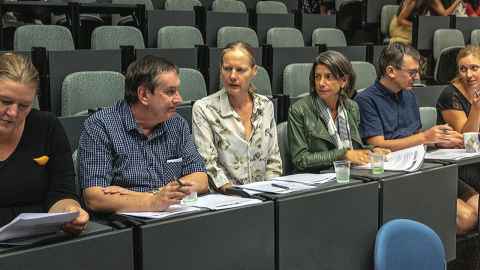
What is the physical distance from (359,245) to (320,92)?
A: 79cm

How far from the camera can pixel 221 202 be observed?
5.78 ft

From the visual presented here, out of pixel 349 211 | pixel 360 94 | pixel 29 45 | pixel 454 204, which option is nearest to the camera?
pixel 349 211

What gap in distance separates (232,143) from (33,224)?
47.2 inches

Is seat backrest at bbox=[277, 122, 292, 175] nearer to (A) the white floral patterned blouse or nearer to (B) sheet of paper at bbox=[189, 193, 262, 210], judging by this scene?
(A) the white floral patterned blouse

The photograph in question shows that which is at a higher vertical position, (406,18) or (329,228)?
(406,18)

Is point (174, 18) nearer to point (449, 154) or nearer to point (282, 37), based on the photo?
point (282, 37)

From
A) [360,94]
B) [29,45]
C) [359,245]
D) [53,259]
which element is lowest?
[359,245]

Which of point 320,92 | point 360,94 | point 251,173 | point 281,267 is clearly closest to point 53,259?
point 281,267

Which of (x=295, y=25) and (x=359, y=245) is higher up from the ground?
(x=295, y=25)

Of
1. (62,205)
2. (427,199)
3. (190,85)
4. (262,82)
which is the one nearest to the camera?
(62,205)

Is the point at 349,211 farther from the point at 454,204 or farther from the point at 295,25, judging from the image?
the point at 295,25

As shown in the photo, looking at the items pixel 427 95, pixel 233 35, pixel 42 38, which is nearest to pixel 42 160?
pixel 42 38

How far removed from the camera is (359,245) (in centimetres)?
201

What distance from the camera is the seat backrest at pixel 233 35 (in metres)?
4.08
